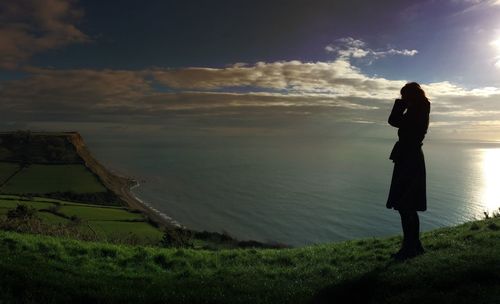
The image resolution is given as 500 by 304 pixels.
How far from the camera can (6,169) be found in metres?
146

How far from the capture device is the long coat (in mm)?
11828

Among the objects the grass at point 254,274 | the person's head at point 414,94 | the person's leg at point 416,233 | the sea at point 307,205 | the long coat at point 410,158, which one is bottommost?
the sea at point 307,205

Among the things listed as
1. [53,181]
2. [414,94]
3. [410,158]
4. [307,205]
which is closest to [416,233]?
[410,158]

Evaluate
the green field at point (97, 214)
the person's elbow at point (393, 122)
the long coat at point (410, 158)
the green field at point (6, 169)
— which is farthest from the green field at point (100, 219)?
the person's elbow at point (393, 122)

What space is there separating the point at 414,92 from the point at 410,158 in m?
2.01

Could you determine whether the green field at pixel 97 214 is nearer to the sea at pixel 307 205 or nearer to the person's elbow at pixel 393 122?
the sea at pixel 307 205

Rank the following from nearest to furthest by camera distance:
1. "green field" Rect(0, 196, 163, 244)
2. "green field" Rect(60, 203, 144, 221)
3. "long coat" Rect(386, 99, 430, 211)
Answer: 1. "long coat" Rect(386, 99, 430, 211)
2. "green field" Rect(0, 196, 163, 244)
3. "green field" Rect(60, 203, 144, 221)

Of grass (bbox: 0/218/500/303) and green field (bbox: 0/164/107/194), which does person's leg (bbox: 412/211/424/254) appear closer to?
grass (bbox: 0/218/500/303)

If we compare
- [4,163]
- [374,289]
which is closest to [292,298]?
[374,289]

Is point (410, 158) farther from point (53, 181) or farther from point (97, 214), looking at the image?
point (53, 181)

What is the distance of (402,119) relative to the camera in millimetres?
12039

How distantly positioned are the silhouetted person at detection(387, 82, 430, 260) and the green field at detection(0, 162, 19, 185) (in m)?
142

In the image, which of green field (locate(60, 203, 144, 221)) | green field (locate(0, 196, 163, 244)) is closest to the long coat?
green field (locate(0, 196, 163, 244))

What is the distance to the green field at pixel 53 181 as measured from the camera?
120062mm
